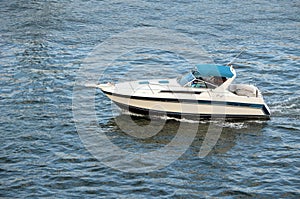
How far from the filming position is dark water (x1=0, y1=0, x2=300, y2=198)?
23.1 meters

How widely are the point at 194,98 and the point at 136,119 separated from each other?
2910 millimetres

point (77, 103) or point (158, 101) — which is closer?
point (158, 101)

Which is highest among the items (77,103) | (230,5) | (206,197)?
(230,5)

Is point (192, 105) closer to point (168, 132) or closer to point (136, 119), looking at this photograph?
point (168, 132)

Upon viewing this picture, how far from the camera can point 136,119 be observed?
2859cm

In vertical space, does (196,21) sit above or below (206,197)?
above

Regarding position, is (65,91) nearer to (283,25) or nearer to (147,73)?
(147,73)

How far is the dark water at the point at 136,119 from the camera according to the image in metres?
23.1

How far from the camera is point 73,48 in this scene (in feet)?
125

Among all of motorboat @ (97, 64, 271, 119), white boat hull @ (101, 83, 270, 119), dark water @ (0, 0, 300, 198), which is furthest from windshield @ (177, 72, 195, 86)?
dark water @ (0, 0, 300, 198)

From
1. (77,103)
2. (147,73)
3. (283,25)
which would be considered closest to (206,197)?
(77,103)

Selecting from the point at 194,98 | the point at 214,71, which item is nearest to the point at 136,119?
the point at 194,98

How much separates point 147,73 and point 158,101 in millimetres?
6639

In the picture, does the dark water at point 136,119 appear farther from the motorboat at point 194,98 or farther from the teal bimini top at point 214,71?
the teal bimini top at point 214,71
